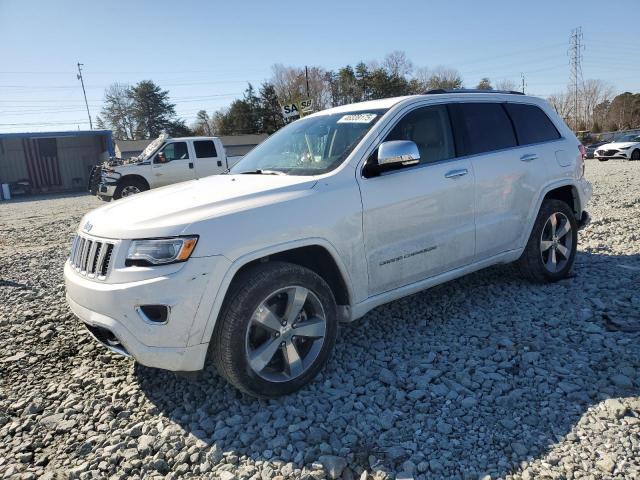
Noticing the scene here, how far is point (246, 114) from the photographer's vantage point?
168 feet

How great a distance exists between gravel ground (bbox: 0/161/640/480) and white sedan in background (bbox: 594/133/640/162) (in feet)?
73.9

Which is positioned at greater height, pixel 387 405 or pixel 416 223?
pixel 416 223

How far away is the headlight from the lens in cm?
256

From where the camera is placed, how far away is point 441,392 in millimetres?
2936

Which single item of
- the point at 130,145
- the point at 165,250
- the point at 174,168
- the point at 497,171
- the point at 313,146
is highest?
the point at 130,145

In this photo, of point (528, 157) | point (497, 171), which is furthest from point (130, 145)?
point (497, 171)

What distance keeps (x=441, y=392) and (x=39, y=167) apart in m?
35.9

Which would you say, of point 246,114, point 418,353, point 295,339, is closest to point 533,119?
point 418,353

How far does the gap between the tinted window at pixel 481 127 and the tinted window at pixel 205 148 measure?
11.8 meters

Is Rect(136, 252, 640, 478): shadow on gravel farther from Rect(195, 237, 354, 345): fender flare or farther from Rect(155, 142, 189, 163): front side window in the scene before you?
Rect(155, 142, 189, 163): front side window

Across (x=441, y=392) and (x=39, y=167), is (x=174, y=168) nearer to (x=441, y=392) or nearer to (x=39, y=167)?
(x=441, y=392)

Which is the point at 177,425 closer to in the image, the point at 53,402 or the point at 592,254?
the point at 53,402

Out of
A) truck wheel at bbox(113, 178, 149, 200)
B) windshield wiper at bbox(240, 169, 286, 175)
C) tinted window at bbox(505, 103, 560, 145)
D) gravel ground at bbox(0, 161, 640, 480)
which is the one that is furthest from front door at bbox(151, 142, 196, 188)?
tinted window at bbox(505, 103, 560, 145)

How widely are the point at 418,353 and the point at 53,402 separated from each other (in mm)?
2518
